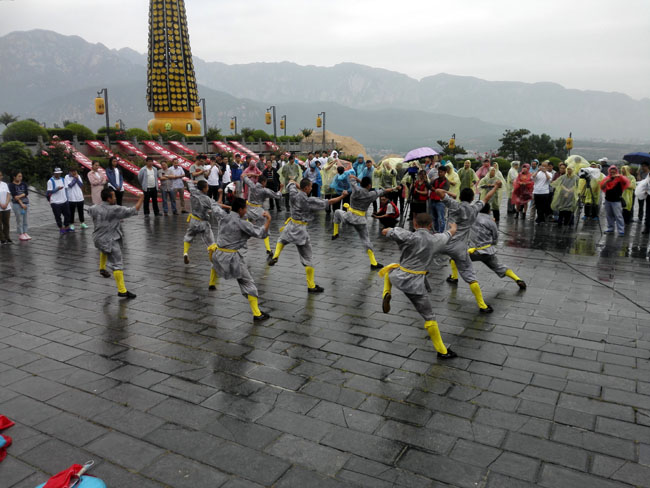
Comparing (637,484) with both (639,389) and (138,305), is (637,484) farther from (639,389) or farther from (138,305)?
(138,305)

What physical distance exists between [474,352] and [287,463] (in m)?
2.61

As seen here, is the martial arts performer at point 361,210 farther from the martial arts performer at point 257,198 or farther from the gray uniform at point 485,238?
the gray uniform at point 485,238

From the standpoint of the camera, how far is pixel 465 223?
22.4ft

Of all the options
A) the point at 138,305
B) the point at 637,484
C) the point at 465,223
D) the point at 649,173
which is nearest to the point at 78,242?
the point at 138,305

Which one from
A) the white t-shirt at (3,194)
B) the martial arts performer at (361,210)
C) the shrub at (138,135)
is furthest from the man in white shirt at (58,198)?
the shrub at (138,135)

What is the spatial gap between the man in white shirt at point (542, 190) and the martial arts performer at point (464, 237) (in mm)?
7250

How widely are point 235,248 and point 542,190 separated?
996 centimetres

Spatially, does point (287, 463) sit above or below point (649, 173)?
below

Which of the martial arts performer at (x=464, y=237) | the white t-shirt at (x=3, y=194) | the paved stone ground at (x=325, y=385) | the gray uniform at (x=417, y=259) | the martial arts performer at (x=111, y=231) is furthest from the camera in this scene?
the white t-shirt at (x=3, y=194)

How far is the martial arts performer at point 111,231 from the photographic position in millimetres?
7137

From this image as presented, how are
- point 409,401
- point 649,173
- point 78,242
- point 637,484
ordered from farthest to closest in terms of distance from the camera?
point 649,173 < point 78,242 < point 409,401 < point 637,484

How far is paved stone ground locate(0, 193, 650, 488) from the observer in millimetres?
3402

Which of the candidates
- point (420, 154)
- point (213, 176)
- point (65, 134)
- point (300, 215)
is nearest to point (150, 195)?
point (213, 176)

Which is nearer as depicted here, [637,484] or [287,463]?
[637,484]
